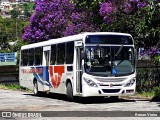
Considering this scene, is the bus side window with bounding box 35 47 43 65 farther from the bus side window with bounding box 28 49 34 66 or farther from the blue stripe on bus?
the bus side window with bounding box 28 49 34 66

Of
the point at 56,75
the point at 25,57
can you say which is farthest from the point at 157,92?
the point at 25,57

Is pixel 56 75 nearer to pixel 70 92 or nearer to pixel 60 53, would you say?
pixel 60 53

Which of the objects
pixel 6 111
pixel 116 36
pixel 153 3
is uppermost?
pixel 153 3

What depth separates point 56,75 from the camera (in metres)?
20.6

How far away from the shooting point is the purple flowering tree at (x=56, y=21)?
91.5 feet

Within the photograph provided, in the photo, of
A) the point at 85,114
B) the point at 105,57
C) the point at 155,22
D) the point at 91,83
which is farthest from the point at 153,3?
the point at 85,114

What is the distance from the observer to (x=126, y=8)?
22.1m

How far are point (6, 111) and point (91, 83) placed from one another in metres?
3.84

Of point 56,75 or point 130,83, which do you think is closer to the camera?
point 130,83

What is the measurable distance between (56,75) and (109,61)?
405cm

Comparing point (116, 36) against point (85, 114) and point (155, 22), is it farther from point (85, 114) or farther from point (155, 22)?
point (85, 114)

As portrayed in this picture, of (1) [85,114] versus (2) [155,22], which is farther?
(2) [155,22]

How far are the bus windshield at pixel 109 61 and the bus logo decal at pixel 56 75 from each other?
2697mm

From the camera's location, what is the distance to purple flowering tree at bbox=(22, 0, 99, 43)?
91.5ft
